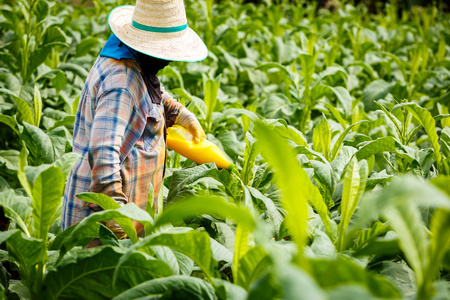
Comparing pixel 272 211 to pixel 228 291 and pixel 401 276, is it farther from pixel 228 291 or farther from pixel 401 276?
pixel 228 291

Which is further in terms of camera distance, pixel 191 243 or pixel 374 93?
pixel 374 93

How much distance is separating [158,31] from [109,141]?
1.73 ft

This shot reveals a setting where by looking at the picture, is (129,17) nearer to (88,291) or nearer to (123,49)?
(123,49)

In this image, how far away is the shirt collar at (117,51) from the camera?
2.00 metres

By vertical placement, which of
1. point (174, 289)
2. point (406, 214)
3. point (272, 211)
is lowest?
point (272, 211)

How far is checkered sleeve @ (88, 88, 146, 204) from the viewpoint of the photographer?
1.86m

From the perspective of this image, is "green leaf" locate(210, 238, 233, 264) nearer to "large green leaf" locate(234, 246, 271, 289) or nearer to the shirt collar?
"large green leaf" locate(234, 246, 271, 289)

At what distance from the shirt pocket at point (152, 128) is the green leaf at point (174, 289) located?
34.7 inches

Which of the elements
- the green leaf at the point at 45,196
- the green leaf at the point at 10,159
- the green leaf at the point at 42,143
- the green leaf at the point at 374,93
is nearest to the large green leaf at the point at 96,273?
the green leaf at the point at 45,196

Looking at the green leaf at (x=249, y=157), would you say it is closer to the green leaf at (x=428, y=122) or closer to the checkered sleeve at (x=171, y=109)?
the checkered sleeve at (x=171, y=109)

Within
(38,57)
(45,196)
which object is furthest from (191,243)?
(38,57)

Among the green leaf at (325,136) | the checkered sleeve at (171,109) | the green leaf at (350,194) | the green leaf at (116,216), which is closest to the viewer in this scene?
the green leaf at (116,216)

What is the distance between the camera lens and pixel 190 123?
2396 mm

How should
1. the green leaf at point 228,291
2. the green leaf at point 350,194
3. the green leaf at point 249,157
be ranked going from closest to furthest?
the green leaf at point 228,291
the green leaf at point 350,194
the green leaf at point 249,157
